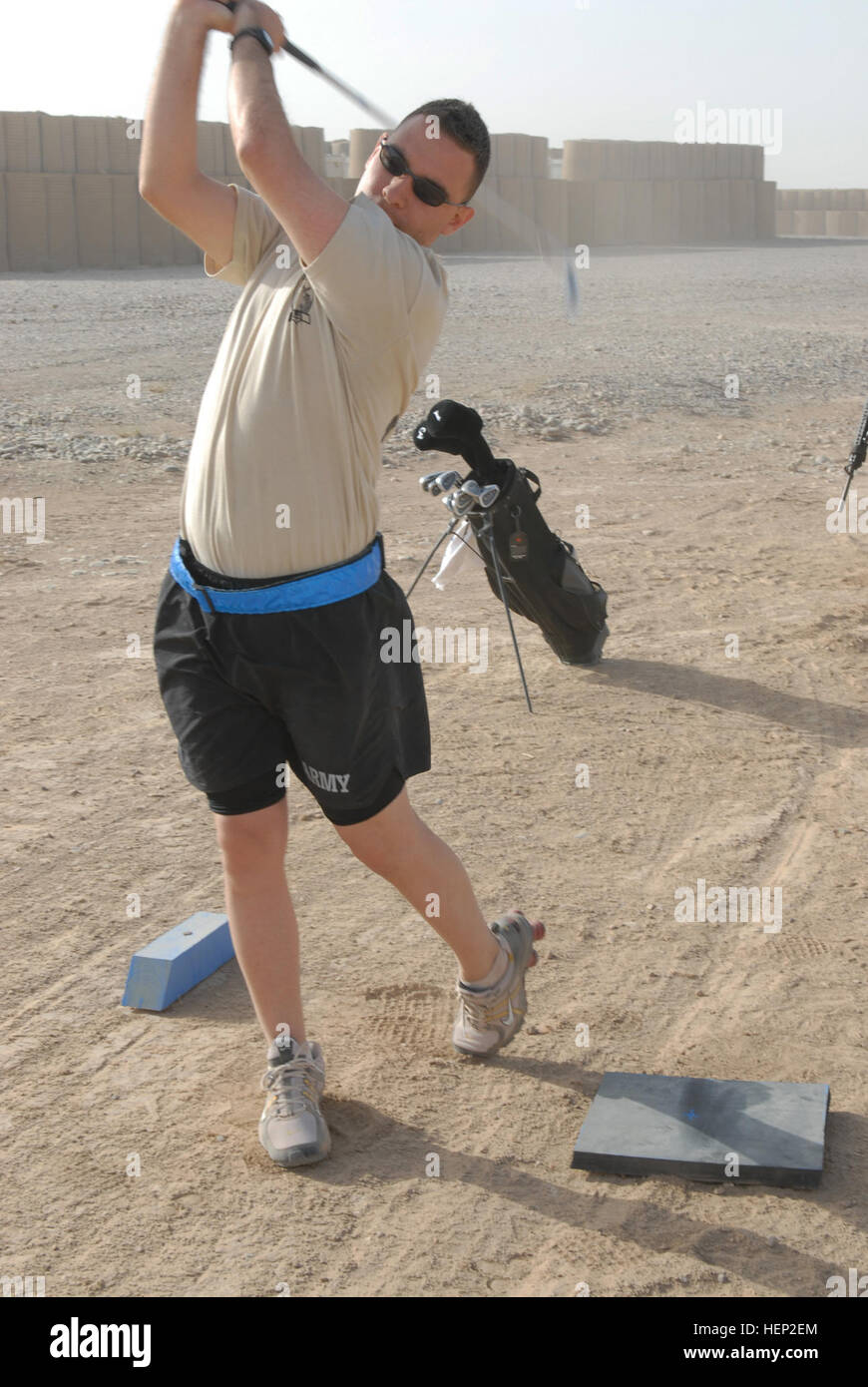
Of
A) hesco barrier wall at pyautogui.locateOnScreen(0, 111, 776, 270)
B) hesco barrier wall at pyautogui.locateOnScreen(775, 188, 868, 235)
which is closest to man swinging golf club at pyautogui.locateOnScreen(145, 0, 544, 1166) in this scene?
hesco barrier wall at pyautogui.locateOnScreen(0, 111, 776, 270)

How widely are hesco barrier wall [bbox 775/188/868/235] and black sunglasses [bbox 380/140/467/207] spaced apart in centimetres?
6908

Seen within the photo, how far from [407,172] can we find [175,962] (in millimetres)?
1989

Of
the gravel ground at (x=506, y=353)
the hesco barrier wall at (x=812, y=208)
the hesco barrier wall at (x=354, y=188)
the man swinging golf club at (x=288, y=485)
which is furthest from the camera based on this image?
the hesco barrier wall at (x=812, y=208)

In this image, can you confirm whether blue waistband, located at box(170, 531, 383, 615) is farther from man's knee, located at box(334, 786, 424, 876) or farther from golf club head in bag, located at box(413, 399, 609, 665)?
golf club head in bag, located at box(413, 399, 609, 665)

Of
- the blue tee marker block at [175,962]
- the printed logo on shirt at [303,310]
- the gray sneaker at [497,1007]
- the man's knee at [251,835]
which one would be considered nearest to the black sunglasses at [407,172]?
the printed logo on shirt at [303,310]

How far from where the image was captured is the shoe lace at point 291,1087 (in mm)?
3072

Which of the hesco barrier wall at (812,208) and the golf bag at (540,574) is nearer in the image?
the golf bag at (540,574)

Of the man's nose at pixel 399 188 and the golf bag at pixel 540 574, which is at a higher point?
the man's nose at pixel 399 188

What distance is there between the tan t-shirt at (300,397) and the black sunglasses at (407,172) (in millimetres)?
88

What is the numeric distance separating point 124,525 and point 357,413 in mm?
6459

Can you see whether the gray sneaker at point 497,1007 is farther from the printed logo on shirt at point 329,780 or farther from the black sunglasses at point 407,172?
the black sunglasses at point 407,172

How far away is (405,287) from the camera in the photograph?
8.87 ft

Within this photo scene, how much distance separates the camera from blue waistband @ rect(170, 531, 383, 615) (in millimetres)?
2834
